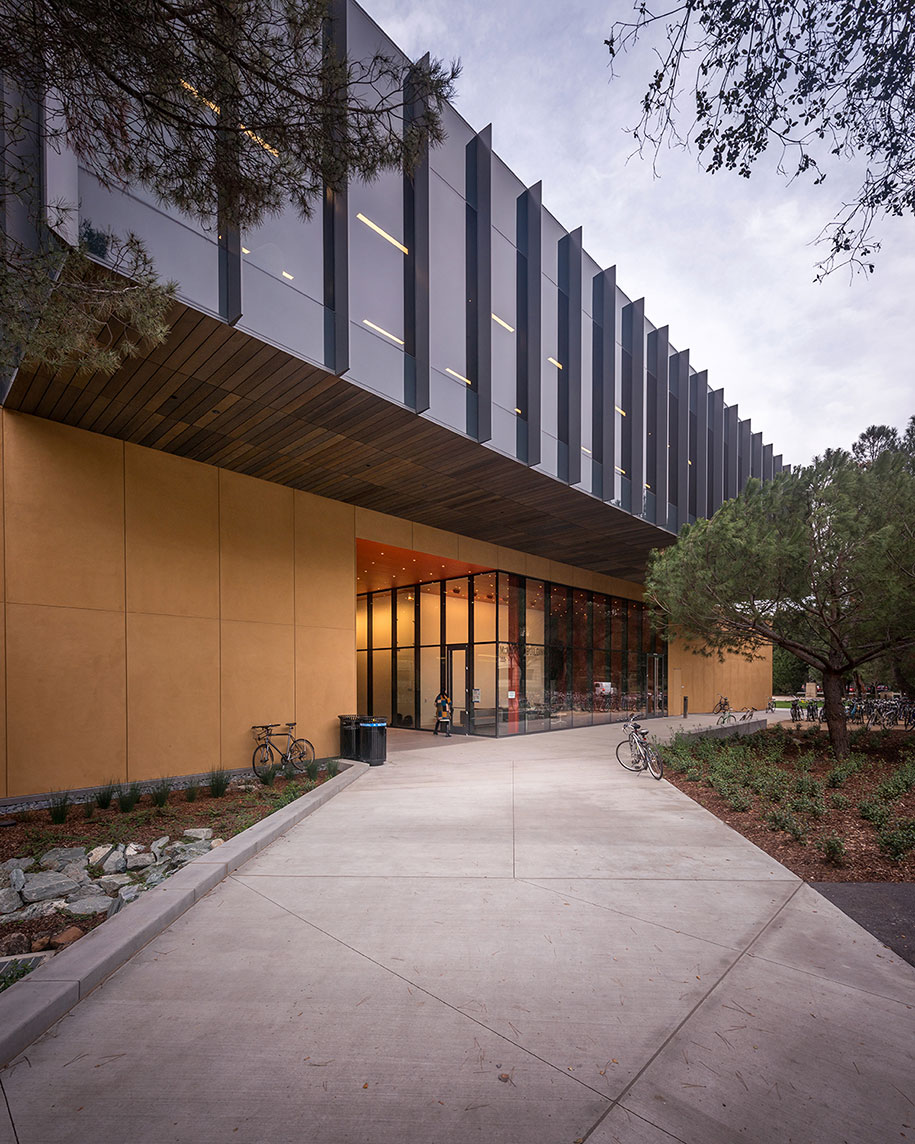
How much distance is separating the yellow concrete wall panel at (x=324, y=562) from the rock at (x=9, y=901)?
8711 millimetres

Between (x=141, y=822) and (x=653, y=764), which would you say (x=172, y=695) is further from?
(x=653, y=764)

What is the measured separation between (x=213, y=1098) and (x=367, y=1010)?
977 mm

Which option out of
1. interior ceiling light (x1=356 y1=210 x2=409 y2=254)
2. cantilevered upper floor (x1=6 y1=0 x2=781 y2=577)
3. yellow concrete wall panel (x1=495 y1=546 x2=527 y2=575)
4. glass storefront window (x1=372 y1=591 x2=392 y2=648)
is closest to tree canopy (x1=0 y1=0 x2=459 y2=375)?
cantilevered upper floor (x1=6 y1=0 x2=781 y2=577)

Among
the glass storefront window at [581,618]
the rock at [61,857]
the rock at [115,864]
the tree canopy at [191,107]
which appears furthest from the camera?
the glass storefront window at [581,618]

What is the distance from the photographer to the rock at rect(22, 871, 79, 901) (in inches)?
223

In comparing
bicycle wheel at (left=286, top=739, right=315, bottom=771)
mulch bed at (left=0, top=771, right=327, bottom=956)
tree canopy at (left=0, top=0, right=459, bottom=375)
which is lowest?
bicycle wheel at (left=286, top=739, right=315, bottom=771)

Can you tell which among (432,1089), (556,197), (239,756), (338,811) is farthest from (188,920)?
(556,197)

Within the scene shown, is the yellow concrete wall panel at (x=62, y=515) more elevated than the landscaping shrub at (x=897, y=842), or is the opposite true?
the yellow concrete wall panel at (x=62, y=515)

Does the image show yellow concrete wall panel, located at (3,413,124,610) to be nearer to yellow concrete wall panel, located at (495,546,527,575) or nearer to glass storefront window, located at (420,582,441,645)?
glass storefront window, located at (420,582,441,645)

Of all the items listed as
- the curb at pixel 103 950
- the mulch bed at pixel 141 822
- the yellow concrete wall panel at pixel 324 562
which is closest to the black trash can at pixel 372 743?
the yellow concrete wall panel at pixel 324 562

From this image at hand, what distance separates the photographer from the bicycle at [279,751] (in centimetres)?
1270

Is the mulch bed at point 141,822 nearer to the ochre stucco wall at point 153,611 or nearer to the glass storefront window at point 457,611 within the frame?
the ochre stucco wall at point 153,611

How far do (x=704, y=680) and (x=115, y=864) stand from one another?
28641 millimetres

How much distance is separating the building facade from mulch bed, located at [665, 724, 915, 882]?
24.7ft
